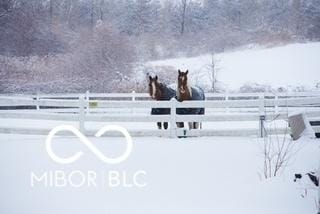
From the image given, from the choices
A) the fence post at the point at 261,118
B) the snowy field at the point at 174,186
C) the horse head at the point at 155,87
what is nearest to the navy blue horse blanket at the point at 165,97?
the horse head at the point at 155,87

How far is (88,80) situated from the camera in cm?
2322

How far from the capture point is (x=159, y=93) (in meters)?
8.52

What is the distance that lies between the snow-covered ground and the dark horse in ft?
42.6

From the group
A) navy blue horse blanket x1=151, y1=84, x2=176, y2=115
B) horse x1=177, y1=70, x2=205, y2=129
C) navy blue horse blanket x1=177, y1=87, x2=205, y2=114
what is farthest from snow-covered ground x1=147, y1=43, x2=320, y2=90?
horse x1=177, y1=70, x2=205, y2=129

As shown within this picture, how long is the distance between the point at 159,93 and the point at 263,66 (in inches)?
683

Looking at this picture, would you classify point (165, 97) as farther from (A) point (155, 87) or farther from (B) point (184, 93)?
(B) point (184, 93)

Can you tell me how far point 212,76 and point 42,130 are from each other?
15507 mm

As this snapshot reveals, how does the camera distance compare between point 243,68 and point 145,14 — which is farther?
point 145,14

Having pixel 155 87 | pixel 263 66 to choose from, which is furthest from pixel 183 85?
pixel 263 66

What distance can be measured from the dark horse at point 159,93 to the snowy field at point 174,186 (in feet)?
7.43

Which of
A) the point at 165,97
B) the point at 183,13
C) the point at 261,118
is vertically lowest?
the point at 261,118

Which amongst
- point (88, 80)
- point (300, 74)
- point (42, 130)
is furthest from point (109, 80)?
point (42, 130)

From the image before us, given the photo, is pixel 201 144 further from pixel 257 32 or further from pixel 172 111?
pixel 257 32

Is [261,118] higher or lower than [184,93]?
lower
